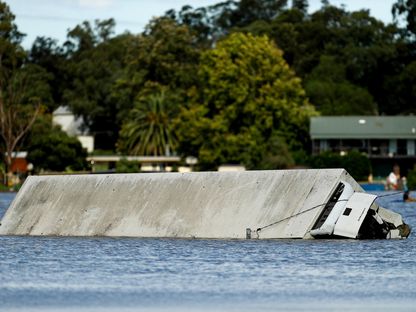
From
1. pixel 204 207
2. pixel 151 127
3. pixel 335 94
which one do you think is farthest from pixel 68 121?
pixel 204 207

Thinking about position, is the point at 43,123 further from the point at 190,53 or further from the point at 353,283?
the point at 353,283

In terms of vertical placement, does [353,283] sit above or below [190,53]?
below

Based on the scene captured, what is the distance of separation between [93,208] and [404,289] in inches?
622

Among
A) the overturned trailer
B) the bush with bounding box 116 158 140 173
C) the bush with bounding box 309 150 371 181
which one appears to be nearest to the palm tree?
the bush with bounding box 116 158 140 173

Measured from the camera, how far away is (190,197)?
42.3 metres

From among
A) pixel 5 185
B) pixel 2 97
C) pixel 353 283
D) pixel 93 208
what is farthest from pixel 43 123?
pixel 353 283

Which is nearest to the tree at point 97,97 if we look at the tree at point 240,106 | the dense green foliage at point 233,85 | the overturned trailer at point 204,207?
the dense green foliage at point 233,85

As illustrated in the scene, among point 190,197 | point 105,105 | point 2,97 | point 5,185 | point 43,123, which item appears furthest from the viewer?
point 105,105

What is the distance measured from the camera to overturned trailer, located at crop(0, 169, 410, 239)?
132 feet

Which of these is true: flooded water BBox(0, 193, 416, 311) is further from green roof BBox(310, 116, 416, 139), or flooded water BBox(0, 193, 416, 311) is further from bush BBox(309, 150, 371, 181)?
green roof BBox(310, 116, 416, 139)

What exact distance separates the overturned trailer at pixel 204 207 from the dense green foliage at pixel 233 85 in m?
80.2

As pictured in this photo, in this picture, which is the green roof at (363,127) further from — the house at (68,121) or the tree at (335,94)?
the house at (68,121)

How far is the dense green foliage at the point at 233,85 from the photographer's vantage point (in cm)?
12781

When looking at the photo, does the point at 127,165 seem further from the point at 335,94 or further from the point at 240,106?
the point at 335,94
